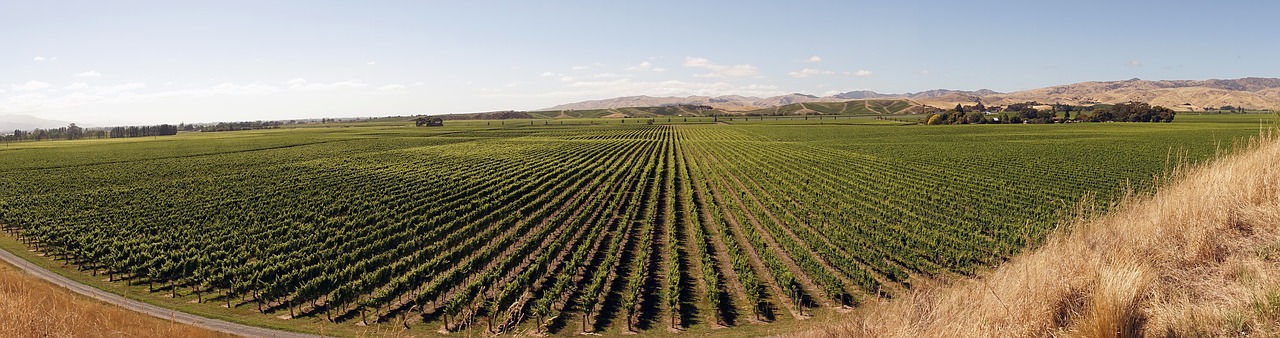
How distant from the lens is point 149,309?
21.5m

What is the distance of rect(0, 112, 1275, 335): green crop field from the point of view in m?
21.0

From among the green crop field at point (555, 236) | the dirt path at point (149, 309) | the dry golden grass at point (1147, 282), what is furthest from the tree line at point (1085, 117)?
the dry golden grass at point (1147, 282)

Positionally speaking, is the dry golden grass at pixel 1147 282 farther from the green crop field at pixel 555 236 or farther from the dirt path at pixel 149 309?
the dirt path at pixel 149 309

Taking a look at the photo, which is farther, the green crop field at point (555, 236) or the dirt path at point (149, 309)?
the green crop field at point (555, 236)

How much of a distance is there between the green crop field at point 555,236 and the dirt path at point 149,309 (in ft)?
2.19

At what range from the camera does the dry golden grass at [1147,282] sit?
3.94 m

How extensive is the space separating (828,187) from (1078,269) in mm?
41321

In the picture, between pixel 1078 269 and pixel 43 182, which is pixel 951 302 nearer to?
pixel 1078 269

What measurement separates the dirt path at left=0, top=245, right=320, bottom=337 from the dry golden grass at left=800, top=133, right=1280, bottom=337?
63.5ft

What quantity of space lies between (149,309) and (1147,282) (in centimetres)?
2840

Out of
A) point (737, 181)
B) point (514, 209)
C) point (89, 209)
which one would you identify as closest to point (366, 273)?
point (514, 209)

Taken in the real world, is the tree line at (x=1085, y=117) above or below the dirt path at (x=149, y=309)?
above

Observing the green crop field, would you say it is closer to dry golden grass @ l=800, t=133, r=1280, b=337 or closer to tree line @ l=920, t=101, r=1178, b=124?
dry golden grass @ l=800, t=133, r=1280, b=337

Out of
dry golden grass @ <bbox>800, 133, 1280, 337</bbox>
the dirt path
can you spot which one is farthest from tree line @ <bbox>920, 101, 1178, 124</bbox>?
dry golden grass @ <bbox>800, 133, 1280, 337</bbox>
